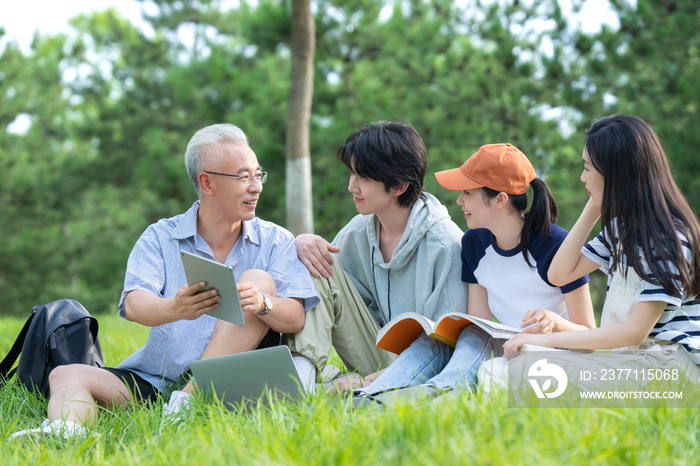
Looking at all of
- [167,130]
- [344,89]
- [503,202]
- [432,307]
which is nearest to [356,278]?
[432,307]

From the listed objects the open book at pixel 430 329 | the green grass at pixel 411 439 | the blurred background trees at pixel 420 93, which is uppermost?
the blurred background trees at pixel 420 93

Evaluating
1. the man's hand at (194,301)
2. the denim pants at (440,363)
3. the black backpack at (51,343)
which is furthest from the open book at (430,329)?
the black backpack at (51,343)

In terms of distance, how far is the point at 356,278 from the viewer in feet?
9.69

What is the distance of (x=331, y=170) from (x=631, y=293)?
25.7 ft

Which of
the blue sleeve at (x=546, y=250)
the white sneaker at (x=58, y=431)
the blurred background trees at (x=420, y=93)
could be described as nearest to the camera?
the white sneaker at (x=58, y=431)

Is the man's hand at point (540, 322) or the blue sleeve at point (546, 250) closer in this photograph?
the man's hand at point (540, 322)

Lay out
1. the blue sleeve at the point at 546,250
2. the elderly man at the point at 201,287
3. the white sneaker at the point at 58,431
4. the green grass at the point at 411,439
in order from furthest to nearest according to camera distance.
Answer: the blue sleeve at the point at 546,250 < the elderly man at the point at 201,287 < the white sneaker at the point at 58,431 < the green grass at the point at 411,439

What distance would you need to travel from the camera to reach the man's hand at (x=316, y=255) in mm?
2574

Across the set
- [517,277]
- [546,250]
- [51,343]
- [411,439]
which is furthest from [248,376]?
[546,250]

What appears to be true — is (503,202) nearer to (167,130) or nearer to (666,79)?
(666,79)

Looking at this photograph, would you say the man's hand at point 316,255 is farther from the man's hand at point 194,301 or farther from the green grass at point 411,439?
the green grass at point 411,439

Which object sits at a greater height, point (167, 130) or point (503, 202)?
point (167, 130)

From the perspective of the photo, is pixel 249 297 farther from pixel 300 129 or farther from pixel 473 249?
pixel 300 129

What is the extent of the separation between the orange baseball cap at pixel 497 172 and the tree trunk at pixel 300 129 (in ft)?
12.1
